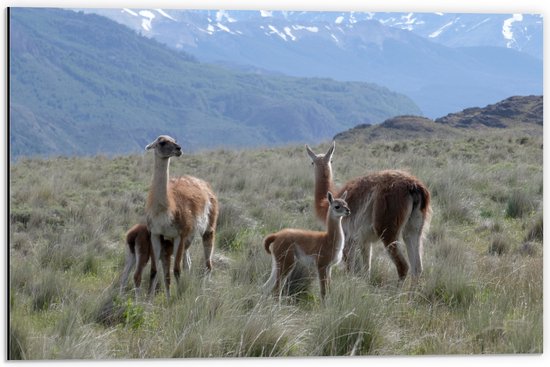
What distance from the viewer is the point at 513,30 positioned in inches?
294

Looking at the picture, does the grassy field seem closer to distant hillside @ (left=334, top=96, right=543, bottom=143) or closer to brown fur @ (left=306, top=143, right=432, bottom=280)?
brown fur @ (left=306, top=143, right=432, bottom=280)

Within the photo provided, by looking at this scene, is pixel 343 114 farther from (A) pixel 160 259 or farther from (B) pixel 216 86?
(A) pixel 160 259

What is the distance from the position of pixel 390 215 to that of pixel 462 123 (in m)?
24.1

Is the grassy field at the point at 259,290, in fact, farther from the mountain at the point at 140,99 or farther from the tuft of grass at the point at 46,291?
the mountain at the point at 140,99

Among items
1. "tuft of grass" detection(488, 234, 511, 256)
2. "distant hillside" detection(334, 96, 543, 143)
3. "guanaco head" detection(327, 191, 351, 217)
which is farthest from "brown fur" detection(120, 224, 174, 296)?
"distant hillside" detection(334, 96, 543, 143)

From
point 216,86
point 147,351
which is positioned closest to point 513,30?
point 147,351

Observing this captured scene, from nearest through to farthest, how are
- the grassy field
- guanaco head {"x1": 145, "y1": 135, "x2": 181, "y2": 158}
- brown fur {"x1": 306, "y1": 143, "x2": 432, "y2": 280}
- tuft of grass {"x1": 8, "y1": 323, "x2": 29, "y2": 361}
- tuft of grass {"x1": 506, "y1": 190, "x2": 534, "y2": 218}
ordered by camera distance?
tuft of grass {"x1": 8, "y1": 323, "x2": 29, "y2": 361}
the grassy field
guanaco head {"x1": 145, "y1": 135, "x2": 181, "y2": 158}
brown fur {"x1": 306, "y1": 143, "x2": 432, "y2": 280}
tuft of grass {"x1": 506, "y1": 190, "x2": 534, "y2": 218}

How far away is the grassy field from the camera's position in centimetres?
548

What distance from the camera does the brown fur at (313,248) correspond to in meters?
6.28

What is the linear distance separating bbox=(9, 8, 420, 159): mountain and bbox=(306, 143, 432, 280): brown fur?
81.9 feet

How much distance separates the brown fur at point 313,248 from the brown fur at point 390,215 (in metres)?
0.51

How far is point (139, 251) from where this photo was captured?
6859mm

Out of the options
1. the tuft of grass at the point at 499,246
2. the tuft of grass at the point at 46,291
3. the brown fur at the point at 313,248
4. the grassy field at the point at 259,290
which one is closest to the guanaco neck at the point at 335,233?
the brown fur at the point at 313,248

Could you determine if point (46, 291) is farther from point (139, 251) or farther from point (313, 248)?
point (313, 248)
